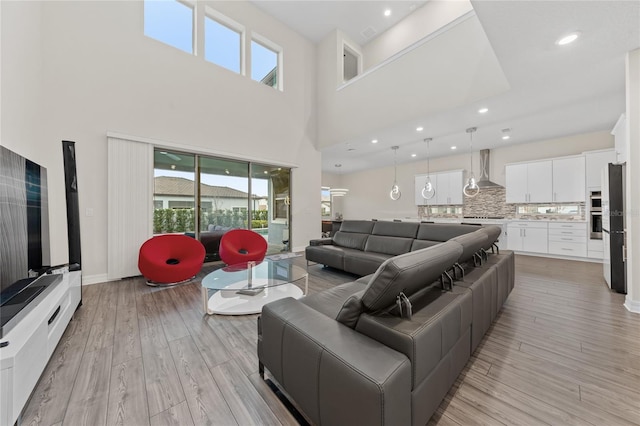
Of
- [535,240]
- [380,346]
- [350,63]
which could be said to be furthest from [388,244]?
[350,63]

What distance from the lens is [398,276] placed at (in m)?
1.14

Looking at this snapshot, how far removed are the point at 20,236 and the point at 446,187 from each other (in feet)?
29.1

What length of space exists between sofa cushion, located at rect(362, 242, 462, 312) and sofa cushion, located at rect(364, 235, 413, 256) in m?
2.75

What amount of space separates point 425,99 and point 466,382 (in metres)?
4.50

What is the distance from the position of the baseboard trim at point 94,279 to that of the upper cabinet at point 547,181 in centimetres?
927

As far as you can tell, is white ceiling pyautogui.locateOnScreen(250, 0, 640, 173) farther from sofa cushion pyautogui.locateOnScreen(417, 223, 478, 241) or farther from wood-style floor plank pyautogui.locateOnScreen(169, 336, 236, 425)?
wood-style floor plank pyautogui.locateOnScreen(169, 336, 236, 425)

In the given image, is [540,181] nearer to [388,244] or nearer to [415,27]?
[388,244]

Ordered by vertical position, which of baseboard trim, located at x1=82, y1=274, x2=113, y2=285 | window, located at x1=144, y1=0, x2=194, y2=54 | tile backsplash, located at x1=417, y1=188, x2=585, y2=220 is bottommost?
baseboard trim, located at x1=82, y1=274, x2=113, y2=285

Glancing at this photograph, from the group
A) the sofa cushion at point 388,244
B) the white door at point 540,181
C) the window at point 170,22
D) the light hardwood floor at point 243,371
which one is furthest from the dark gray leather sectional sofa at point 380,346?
the white door at point 540,181

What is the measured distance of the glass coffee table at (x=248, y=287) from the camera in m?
2.67

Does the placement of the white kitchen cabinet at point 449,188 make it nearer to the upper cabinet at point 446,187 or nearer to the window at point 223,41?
the upper cabinet at point 446,187

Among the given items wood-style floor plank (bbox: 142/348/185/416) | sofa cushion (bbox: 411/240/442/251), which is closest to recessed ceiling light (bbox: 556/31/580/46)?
sofa cushion (bbox: 411/240/442/251)

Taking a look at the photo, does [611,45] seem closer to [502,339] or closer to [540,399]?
[502,339]

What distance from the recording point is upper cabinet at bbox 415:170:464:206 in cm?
750
